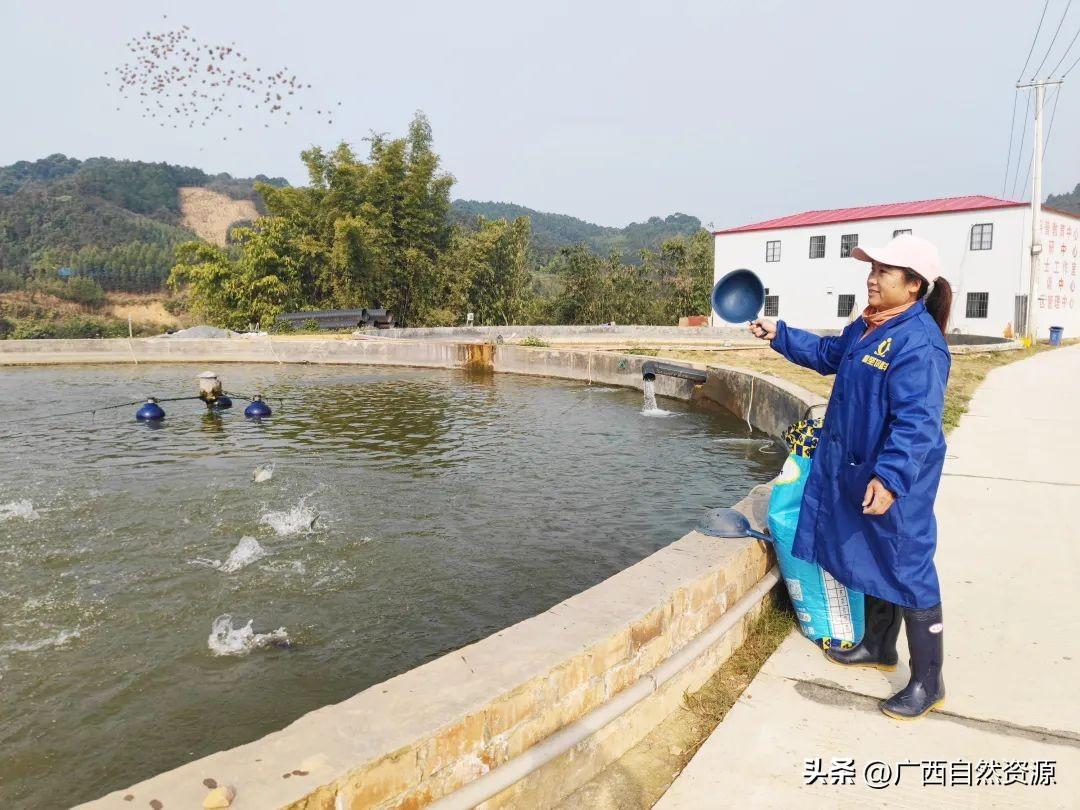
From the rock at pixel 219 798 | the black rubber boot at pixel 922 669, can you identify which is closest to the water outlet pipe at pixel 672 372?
the black rubber boot at pixel 922 669

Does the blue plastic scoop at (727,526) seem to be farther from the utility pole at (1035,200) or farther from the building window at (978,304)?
the building window at (978,304)

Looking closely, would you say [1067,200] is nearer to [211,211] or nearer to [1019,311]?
[1019,311]

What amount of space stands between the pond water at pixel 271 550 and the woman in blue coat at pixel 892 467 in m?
2.75

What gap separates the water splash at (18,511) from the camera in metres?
7.54

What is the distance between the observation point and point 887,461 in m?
2.94

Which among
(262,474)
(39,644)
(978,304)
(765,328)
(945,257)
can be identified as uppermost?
(945,257)

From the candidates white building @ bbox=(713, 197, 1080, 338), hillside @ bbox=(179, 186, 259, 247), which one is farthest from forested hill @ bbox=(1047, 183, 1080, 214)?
hillside @ bbox=(179, 186, 259, 247)

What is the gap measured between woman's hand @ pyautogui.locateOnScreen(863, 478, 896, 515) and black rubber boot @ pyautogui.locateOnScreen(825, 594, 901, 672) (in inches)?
28.9

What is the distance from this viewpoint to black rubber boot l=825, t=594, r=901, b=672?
3.45m

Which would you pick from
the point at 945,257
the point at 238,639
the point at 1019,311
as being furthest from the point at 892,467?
the point at 945,257

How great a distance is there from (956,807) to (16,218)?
13605 centimetres

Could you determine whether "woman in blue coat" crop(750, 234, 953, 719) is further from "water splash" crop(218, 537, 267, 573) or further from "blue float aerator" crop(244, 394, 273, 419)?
"blue float aerator" crop(244, 394, 273, 419)

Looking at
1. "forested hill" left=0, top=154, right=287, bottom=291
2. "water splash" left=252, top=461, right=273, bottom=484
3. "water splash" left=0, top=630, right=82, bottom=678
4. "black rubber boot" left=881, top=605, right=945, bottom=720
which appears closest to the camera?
"black rubber boot" left=881, top=605, right=945, bottom=720

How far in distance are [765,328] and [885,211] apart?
134ft
